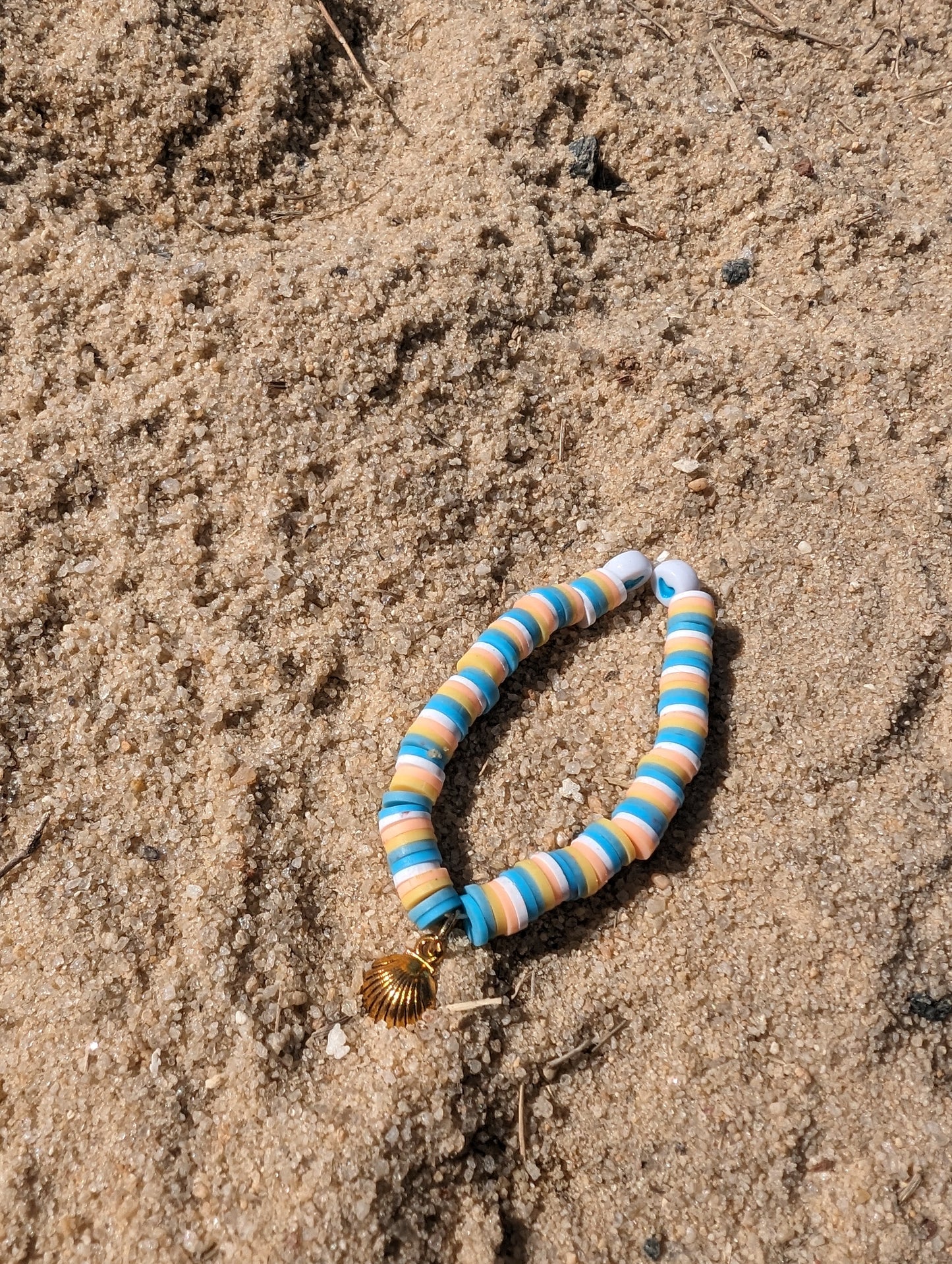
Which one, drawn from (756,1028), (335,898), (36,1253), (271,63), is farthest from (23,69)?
(756,1028)

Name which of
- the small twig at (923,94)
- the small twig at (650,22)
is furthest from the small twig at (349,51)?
the small twig at (923,94)

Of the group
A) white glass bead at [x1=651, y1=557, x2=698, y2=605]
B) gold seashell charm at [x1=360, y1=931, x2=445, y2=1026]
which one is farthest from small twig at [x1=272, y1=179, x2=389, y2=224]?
gold seashell charm at [x1=360, y1=931, x2=445, y2=1026]

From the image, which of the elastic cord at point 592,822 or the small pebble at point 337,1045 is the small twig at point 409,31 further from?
the small pebble at point 337,1045

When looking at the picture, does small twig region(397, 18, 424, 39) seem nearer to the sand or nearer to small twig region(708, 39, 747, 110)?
the sand

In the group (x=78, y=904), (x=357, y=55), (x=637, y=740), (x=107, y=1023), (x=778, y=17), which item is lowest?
(x=637, y=740)

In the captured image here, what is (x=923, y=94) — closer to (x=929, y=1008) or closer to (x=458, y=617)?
(x=458, y=617)

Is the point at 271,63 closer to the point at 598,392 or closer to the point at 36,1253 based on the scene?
the point at 598,392
